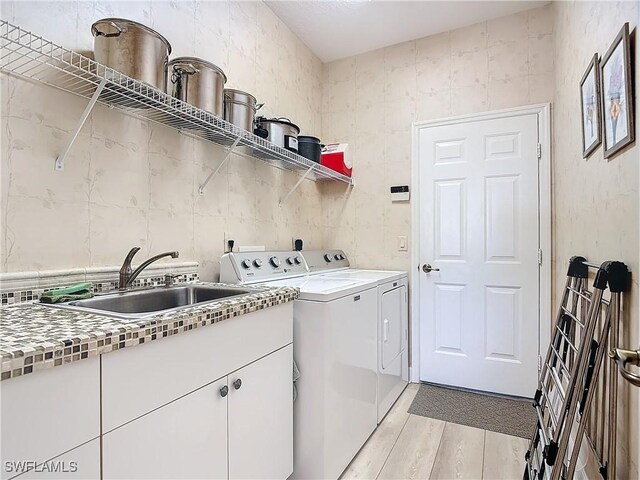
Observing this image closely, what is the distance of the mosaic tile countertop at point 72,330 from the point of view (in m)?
0.68

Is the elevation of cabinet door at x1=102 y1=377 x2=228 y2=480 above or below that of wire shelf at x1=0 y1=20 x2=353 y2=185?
below

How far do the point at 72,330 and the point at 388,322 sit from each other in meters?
1.87

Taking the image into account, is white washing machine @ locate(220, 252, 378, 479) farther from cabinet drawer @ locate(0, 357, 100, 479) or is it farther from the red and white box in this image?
the red and white box

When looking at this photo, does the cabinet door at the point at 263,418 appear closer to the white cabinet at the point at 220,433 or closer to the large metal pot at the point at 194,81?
the white cabinet at the point at 220,433

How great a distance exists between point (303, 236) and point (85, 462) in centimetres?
225

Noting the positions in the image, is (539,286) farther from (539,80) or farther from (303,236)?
(303,236)

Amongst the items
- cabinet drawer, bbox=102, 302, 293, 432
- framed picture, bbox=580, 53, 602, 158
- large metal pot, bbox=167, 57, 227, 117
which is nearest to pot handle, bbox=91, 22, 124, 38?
large metal pot, bbox=167, 57, 227, 117

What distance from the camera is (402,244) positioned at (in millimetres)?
2939

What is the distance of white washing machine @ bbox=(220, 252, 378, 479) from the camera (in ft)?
5.13

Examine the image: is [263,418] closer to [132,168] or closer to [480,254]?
[132,168]

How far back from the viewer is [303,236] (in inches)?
115

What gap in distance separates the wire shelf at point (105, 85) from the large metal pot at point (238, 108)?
64mm

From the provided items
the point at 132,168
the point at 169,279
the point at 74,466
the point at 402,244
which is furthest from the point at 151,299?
the point at 402,244

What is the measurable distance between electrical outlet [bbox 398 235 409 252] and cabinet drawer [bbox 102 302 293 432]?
69.3 inches
